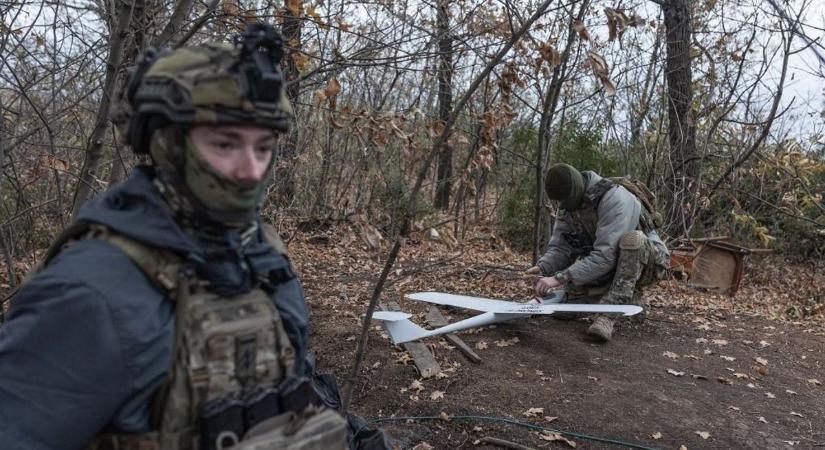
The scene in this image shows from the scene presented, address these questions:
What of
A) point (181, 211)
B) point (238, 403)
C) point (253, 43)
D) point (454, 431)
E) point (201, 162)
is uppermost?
point (253, 43)

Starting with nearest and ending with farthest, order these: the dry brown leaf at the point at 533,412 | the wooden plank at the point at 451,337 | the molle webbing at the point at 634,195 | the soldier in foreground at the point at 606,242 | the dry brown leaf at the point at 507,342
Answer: the dry brown leaf at the point at 533,412 → the wooden plank at the point at 451,337 → the dry brown leaf at the point at 507,342 → the soldier in foreground at the point at 606,242 → the molle webbing at the point at 634,195

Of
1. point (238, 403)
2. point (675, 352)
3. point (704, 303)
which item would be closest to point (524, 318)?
point (675, 352)

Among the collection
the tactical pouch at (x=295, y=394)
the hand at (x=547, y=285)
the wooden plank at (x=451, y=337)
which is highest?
the tactical pouch at (x=295, y=394)

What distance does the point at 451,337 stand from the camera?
204 inches

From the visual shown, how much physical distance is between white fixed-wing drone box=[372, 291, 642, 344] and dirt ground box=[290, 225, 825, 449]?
162 mm

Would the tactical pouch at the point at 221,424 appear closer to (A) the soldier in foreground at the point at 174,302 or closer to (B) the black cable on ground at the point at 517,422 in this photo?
(A) the soldier in foreground at the point at 174,302

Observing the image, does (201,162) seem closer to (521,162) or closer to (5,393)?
(5,393)

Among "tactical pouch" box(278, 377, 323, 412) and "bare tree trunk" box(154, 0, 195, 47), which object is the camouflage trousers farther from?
"tactical pouch" box(278, 377, 323, 412)

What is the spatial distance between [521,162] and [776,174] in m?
4.23

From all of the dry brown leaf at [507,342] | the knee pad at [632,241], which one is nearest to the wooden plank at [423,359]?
the dry brown leaf at [507,342]

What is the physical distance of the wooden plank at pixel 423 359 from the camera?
4535 millimetres

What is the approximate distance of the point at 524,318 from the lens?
5.79 meters

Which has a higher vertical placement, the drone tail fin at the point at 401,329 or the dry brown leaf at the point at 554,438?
the drone tail fin at the point at 401,329

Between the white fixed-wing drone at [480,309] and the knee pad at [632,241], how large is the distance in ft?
1.73
